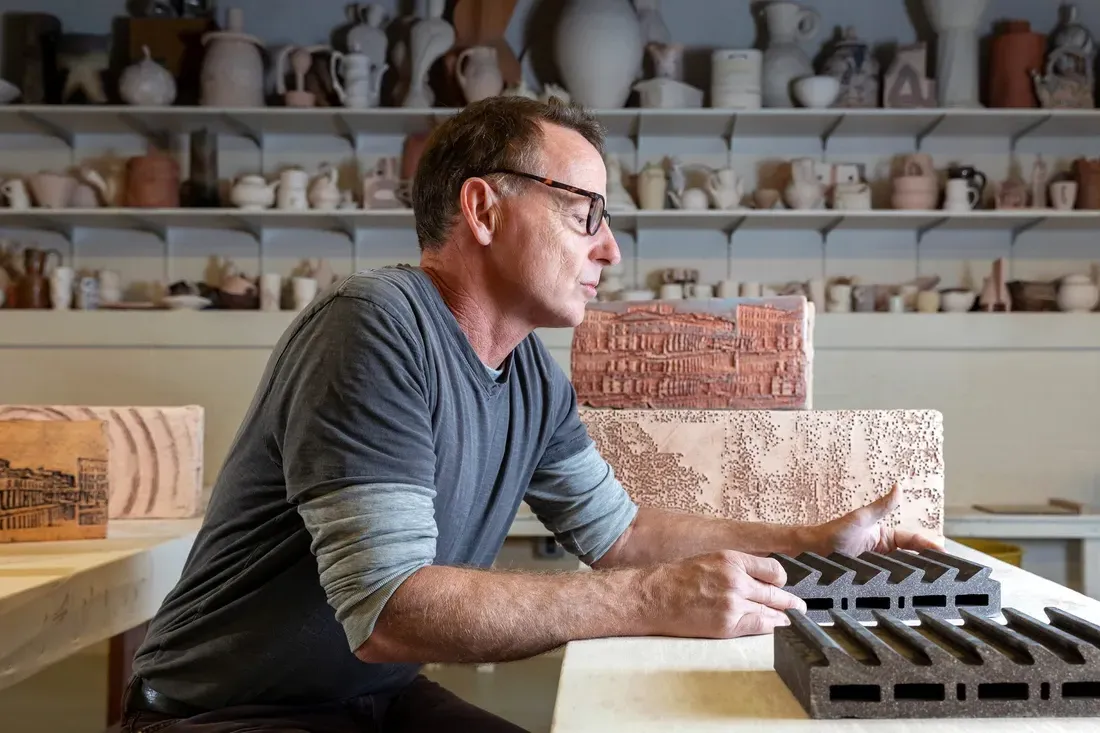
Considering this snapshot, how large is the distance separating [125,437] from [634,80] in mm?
2480

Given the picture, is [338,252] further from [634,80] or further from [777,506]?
[777,506]

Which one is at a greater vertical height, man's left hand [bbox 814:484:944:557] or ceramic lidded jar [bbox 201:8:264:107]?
ceramic lidded jar [bbox 201:8:264:107]

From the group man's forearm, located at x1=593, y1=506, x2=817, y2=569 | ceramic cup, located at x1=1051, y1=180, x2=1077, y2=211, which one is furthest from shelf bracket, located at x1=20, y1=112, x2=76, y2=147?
ceramic cup, located at x1=1051, y1=180, x2=1077, y2=211

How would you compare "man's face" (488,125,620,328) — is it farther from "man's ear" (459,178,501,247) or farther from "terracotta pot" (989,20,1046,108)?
"terracotta pot" (989,20,1046,108)

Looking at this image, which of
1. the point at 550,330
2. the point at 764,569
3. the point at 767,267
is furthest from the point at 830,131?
the point at 764,569

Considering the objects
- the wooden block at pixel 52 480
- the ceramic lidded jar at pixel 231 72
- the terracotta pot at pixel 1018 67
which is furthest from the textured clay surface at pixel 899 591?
the ceramic lidded jar at pixel 231 72

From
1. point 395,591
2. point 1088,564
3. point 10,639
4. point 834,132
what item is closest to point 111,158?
point 834,132

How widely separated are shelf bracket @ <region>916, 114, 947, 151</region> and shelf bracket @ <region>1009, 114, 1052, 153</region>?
0.34 meters

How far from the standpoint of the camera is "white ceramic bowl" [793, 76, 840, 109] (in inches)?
150

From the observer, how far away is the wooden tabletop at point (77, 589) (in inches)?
56.6

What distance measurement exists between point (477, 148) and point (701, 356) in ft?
2.62

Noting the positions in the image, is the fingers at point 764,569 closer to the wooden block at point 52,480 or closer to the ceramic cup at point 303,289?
the wooden block at point 52,480

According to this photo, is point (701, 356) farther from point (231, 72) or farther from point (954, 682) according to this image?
point (231, 72)

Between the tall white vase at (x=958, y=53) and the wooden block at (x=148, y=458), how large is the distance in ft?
9.88
